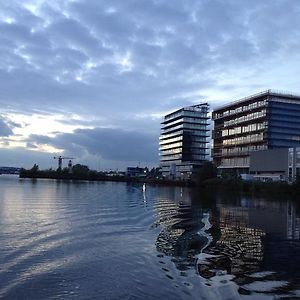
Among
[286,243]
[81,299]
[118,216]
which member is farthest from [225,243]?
[118,216]

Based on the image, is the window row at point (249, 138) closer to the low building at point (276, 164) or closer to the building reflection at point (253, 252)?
the low building at point (276, 164)

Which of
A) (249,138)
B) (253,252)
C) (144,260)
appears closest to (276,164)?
(249,138)

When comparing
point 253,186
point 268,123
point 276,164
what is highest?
point 268,123

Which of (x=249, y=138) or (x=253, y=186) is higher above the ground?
(x=249, y=138)

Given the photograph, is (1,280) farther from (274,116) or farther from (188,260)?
(274,116)

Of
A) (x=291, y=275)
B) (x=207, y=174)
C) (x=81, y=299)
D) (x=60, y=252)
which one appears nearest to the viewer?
(x=81, y=299)

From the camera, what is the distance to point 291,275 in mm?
19953

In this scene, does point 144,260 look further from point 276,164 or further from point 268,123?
point 268,123

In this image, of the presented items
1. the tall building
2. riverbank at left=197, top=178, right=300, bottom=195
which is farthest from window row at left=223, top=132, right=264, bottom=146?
riverbank at left=197, top=178, right=300, bottom=195

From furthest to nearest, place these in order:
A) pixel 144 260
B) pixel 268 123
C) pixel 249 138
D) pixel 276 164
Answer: pixel 249 138
pixel 268 123
pixel 276 164
pixel 144 260

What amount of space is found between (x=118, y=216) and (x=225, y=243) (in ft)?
58.6

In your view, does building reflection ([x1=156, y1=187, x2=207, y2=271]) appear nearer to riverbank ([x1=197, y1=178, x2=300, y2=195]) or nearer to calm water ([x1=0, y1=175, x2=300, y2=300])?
calm water ([x1=0, y1=175, x2=300, y2=300])

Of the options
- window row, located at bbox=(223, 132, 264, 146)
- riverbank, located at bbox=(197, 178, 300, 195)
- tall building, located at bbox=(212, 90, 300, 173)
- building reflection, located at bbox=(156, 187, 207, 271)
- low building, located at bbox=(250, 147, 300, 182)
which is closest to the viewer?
building reflection, located at bbox=(156, 187, 207, 271)

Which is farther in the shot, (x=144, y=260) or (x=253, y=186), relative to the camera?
(x=253, y=186)
